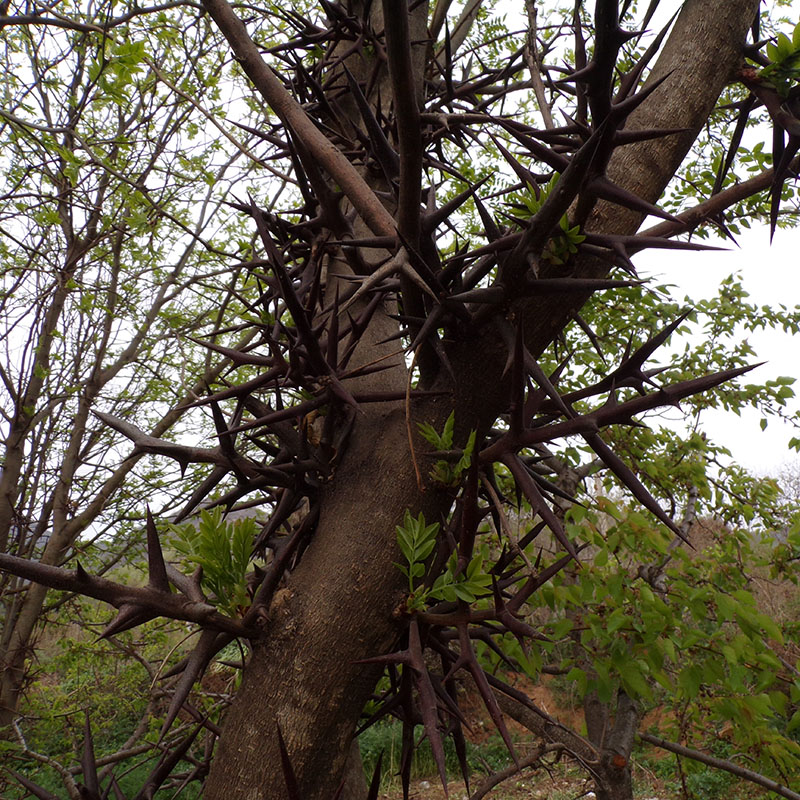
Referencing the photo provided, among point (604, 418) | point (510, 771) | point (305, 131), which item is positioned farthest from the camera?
point (510, 771)

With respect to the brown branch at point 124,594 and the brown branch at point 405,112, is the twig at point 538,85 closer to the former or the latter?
the brown branch at point 405,112

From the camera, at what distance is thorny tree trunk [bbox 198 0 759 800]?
82 cm

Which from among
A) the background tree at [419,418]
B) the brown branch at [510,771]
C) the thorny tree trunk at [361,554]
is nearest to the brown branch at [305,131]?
the background tree at [419,418]

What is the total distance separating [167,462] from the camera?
381 cm

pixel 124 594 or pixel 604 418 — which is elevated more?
pixel 604 418

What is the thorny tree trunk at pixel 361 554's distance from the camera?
82cm

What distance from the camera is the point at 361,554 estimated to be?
0.88m

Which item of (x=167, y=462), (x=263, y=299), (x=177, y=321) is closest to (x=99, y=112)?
(x=177, y=321)

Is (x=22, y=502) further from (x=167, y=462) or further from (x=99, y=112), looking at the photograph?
(x=99, y=112)

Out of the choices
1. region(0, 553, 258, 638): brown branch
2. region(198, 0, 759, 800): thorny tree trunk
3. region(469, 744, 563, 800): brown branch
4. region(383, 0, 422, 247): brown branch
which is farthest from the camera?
region(469, 744, 563, 800): brown branch

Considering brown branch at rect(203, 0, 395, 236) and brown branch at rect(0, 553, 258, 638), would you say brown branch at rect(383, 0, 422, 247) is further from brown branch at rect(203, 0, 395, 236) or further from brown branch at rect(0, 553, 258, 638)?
brown branch at rect(0, 553, 258, 638)

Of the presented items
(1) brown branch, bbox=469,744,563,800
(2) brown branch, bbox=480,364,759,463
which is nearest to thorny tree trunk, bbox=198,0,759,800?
(2) brown branch, bbox=480,364,759,463

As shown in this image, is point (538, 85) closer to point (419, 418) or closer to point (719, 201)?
point (719, 201)

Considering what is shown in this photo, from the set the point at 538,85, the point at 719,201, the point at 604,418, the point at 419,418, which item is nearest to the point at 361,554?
the point at 419,418
